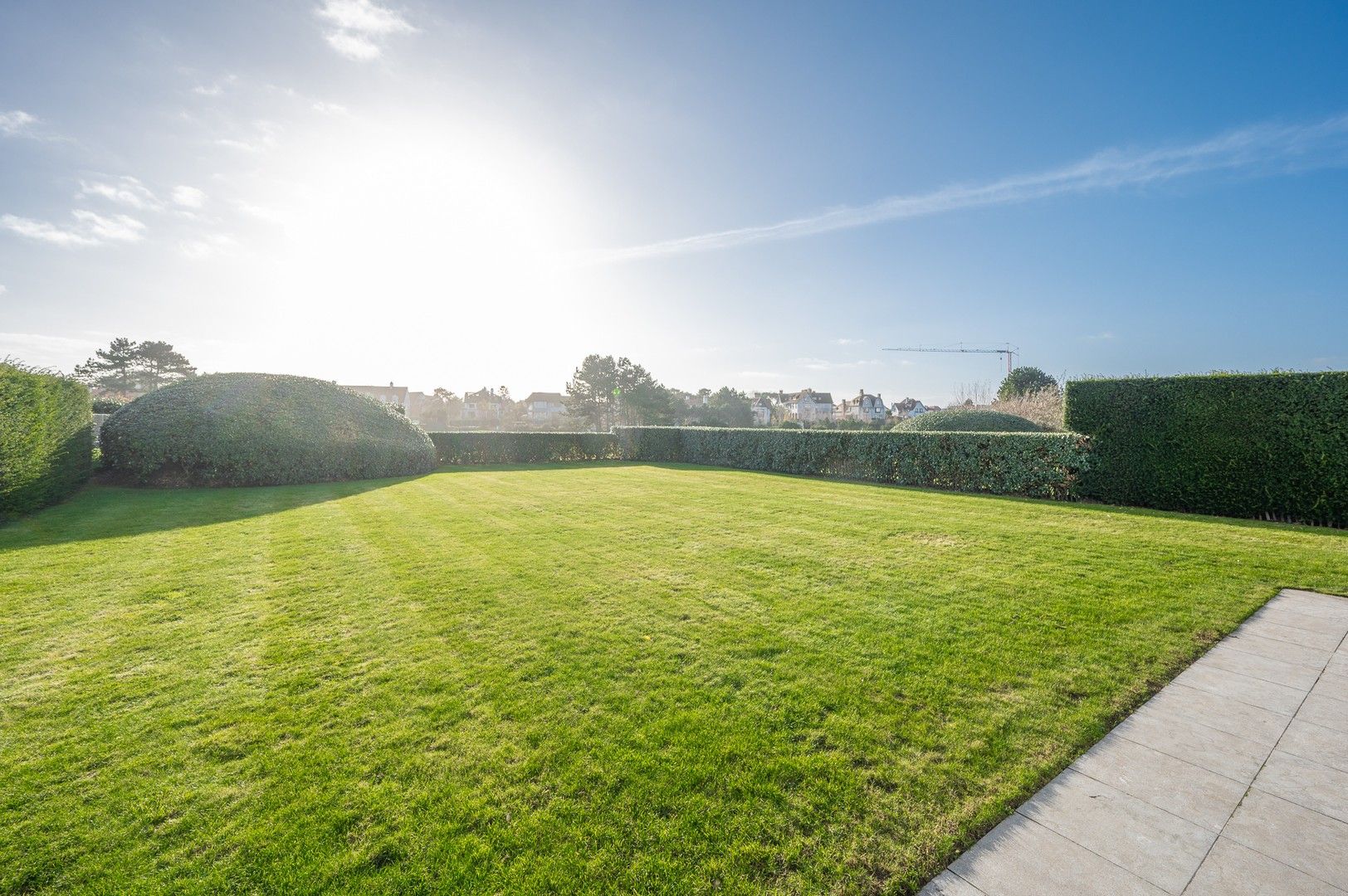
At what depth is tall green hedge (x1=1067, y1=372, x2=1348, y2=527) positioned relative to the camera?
7.55 meters

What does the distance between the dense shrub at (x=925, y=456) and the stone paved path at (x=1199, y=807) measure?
7.80 metres

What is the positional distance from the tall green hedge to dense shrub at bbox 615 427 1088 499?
2.13 feet

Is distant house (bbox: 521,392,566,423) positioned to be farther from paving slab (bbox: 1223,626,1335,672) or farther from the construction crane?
paving slab (bbox: 1223,626,1335,672)

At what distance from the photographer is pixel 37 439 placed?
27.8 ft

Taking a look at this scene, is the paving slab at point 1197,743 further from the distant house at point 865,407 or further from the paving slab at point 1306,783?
the distant house at point 865,407

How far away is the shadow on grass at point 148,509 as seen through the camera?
278 inches

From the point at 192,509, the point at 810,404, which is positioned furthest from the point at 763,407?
the point at 192,509

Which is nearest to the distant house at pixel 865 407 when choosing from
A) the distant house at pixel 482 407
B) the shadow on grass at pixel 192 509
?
the distant house at pixel 482 407

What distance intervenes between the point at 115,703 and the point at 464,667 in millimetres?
1890

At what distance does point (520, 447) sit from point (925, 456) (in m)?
16.9

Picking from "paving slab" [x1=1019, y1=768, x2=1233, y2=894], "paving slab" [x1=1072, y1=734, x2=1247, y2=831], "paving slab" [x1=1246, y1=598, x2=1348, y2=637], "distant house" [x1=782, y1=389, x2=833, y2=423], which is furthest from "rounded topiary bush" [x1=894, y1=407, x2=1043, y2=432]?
"distant house" [x1=782, y1=389, x2=833, y2=423]

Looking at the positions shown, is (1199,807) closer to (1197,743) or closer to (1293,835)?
(1293,835)

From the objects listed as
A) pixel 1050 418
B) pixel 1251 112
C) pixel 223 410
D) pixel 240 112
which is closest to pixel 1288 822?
pixel 240 112

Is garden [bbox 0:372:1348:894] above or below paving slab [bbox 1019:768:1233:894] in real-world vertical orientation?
above
